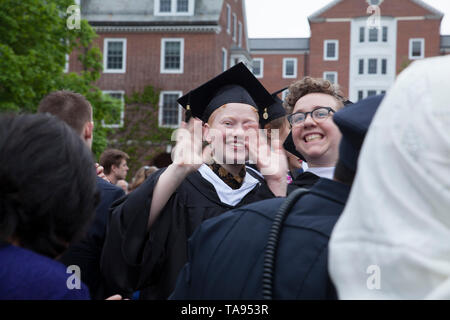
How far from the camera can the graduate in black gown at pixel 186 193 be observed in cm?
263

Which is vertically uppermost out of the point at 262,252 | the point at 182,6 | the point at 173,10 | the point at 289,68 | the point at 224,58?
the point at 182,6

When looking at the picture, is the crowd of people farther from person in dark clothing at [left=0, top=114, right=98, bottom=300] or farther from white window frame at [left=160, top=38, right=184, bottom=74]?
white window frame at [left=160, top=38, right=184, bottom=74]

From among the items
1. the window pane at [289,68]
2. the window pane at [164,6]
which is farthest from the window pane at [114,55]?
the window pane at [289,68]

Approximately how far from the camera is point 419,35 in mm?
38781

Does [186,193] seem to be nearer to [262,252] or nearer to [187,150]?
[187,150]

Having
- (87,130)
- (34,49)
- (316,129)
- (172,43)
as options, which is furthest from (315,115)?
(172,43)

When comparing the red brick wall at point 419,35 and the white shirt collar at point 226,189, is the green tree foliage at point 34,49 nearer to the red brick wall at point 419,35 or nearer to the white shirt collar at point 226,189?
the white shirt collar at point 226,189

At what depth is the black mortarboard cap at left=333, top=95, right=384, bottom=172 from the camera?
150cm

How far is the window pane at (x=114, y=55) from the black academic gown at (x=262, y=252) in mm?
27898

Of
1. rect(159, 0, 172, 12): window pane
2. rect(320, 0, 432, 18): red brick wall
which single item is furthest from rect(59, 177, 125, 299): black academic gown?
rect(320, 0, 432, 18): red brick wall

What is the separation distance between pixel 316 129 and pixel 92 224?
1.54 m
